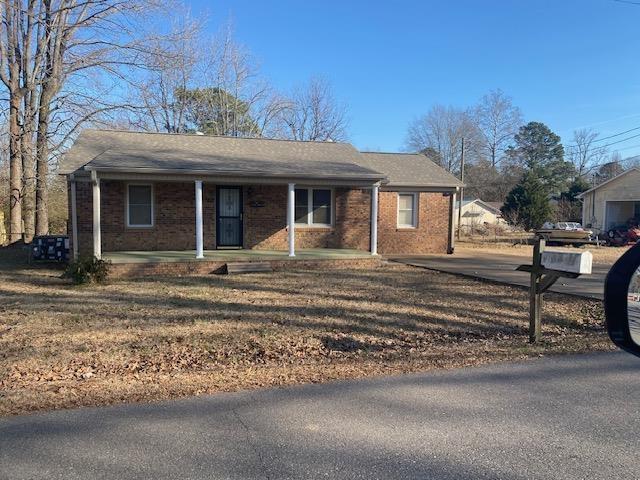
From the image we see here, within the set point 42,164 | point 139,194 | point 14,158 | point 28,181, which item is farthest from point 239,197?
point 28,181

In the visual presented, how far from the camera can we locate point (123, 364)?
5.43m

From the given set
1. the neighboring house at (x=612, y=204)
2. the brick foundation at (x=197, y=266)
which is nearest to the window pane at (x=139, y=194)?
the brick foundation at (x=197, y=266)

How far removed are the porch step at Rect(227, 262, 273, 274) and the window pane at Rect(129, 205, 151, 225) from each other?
349 cm

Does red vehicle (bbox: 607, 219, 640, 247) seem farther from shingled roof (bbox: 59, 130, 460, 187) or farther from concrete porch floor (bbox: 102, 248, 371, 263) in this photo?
concrete porch floor (bbox: 102, 248, 371, 263)

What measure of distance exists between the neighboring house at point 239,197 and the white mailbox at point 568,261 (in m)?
8.37

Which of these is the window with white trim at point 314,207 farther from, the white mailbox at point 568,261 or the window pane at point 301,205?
the white mailbox at point 568,261

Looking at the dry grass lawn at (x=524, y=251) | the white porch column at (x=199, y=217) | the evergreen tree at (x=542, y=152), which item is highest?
the evergreen tree at (x=542, y=152)

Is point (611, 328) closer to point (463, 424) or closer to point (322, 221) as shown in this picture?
point (463, 424)

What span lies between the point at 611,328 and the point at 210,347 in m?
4.82

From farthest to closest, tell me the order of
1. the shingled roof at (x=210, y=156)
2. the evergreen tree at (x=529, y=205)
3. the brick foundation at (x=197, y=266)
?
the evergreen tree at (x=529, y=205) → the shingled roof at (x=210, y=156) → the brick foundation at (x=197, y=266)

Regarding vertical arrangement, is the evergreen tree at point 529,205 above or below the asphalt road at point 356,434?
above

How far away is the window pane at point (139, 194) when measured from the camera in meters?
14.6

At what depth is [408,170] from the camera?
19.4 meters

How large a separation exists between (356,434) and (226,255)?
10.6 m
